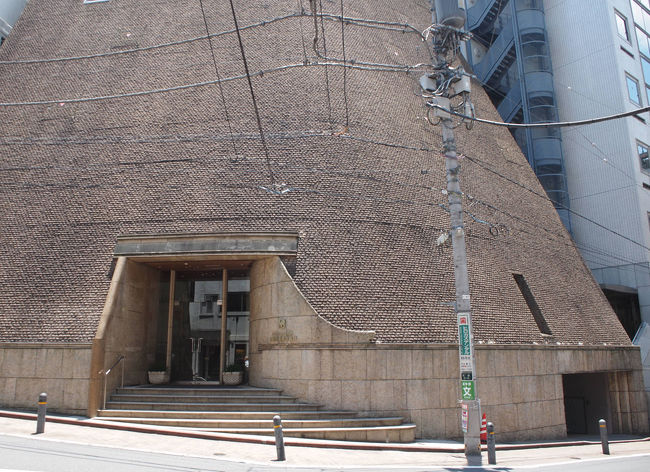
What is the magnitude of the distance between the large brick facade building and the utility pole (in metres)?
1.50

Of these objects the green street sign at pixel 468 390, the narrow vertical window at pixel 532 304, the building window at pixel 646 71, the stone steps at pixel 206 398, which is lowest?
the stone steps at pixel 206 398

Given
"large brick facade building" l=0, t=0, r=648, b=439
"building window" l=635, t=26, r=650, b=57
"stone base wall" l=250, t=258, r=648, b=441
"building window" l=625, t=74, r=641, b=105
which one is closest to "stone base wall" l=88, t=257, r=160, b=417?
"large brick facade building" l=0, t=0, r=648, b=439

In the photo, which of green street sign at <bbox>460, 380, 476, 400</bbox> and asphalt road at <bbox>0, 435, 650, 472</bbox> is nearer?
asphalt road at <bbox>0, 435, 650, 472</bbox>

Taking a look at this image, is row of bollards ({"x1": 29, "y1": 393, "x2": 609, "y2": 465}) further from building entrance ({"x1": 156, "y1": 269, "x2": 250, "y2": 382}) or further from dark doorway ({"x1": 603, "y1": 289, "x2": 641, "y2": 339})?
dark doorway ({"x1": 603, "y1": 289, "x2": 641, "y2": 339})

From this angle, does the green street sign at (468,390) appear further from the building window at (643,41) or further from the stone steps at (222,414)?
the building window at (643,41)

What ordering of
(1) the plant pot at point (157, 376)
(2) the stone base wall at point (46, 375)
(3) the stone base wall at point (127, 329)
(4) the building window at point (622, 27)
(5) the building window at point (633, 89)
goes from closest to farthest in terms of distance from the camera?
1. (2) the stone base wall at point (46, 375)
2. (3) the stone base wall at point (127, 329)
3. (1) the plant pot at point (157, 376)
4. (5) the building window at point (633, 89)
5. (4) the building window at point (622, 27)

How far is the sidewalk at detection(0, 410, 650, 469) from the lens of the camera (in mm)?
12219

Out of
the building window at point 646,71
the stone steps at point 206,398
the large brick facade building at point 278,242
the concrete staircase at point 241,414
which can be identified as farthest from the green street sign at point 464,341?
the building window at point 646,71

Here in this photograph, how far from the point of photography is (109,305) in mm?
17562

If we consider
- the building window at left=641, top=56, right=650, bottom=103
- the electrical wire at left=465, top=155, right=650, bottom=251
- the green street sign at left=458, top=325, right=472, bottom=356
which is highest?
the building window at left=641, top=56, right=650, bottom=103

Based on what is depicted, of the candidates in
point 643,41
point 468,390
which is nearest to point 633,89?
point 643,41

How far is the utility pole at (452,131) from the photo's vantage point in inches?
515

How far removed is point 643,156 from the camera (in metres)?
34.9

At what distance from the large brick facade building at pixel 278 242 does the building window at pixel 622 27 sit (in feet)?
51.3
